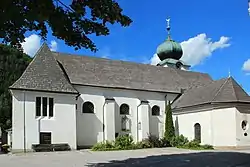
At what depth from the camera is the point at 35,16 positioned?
8820 millimetres

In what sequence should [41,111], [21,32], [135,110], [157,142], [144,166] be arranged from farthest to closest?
1. [135,110]
2. [157,142]
3. [41,111]
4. [144,166]
5. [21,32]

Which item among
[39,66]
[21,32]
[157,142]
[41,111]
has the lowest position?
[157,142]

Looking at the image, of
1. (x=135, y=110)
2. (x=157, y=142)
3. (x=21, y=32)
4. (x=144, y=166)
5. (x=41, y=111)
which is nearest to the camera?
(x=21, y=32)

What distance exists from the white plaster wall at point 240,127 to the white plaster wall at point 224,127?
38 cm

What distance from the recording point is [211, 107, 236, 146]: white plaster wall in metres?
32.1

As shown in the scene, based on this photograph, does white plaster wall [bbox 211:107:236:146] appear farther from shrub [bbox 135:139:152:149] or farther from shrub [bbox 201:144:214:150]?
shrub [bbox 135:139:152:149]

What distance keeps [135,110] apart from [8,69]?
1989 cm

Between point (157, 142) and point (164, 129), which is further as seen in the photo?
point (164, 129)

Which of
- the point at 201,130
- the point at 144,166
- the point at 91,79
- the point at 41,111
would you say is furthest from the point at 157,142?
the point at 144,166

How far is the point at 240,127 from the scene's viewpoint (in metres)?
32.3

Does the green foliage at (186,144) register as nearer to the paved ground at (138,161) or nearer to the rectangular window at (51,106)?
the paved ground at (138,161)

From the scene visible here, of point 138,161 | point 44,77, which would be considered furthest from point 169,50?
point 138,161

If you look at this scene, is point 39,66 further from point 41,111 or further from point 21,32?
point 21,32

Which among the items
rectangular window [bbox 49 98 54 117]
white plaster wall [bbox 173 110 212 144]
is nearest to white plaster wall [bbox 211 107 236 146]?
white plaster wall [bbox 173 110 212 144]
